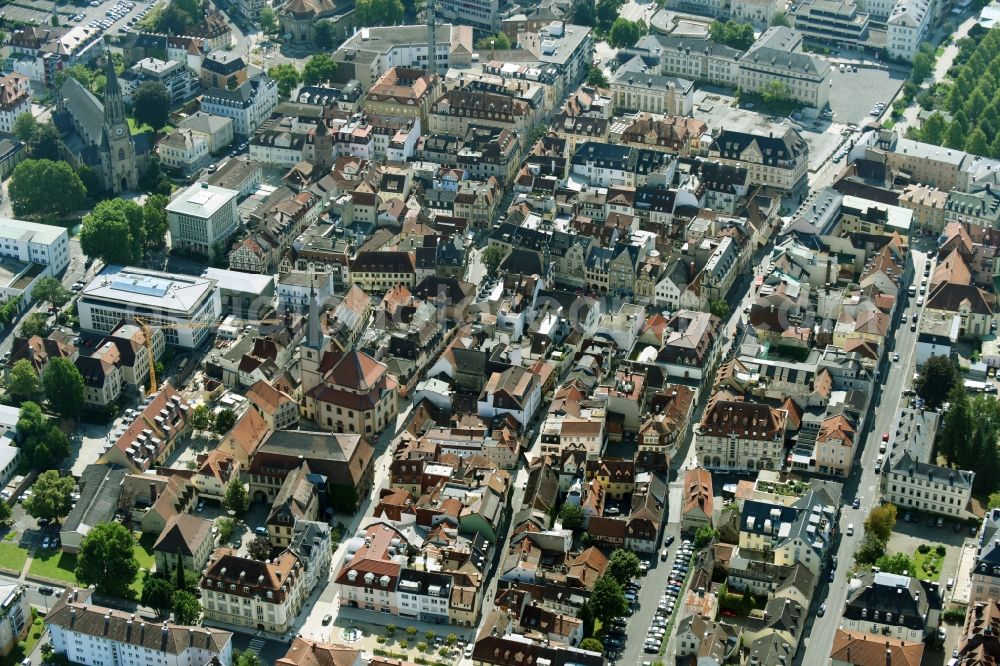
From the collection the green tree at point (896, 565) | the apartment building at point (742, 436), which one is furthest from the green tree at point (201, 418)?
the green tree at point (896, 565)

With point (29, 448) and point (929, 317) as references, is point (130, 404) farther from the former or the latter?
point (929, 317)

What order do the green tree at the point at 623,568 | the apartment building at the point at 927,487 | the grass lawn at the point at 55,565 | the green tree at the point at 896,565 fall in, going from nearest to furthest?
the green tree at the point at 623,568 → the green tree at the point at 896,565 → the grass lawn at the point at 55,565 → the apartment building at the point at 927,487

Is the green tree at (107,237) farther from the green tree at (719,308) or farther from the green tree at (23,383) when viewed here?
the green tree at (719,308)

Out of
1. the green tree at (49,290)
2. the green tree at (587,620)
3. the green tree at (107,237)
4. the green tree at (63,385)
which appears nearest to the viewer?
the green tree at (587,620)

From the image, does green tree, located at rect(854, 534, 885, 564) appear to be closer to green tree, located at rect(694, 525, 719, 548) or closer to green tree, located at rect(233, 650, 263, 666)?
green tree, located at rect(694, 525, 719, 548)

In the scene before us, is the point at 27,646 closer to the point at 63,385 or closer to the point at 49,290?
the point at 63,385

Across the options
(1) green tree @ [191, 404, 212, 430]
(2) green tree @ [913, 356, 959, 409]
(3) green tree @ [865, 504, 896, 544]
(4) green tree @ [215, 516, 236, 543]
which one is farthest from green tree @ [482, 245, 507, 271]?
(3) green tree @ [865, 504, 896, 544]

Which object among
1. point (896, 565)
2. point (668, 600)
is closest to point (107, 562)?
point (668, 600)
